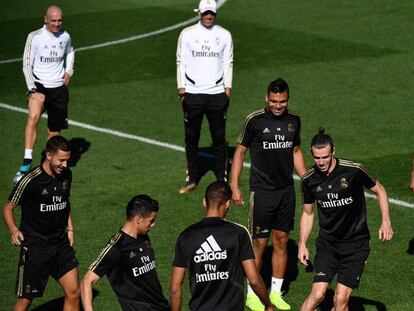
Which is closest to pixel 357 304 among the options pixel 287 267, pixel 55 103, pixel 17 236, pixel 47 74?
pixel 287 267

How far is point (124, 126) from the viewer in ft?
68.0

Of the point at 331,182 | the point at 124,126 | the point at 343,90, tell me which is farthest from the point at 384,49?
the point at 331,182

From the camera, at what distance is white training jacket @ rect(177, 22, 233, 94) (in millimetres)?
17094

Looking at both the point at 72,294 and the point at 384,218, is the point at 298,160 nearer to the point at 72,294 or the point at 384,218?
the point at 384,218

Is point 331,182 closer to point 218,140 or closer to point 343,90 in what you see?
point 218,140

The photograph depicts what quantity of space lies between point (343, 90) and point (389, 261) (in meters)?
8.78

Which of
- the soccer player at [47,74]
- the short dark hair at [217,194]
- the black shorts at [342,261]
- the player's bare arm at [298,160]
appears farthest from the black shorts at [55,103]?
the short dark hair at [217,194]

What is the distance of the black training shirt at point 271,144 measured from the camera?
13.5 metres

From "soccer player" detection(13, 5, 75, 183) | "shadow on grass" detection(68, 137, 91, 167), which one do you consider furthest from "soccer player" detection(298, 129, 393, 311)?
"shadow on grass" detection(68, 137, 91, 167)

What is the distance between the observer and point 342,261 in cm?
1232

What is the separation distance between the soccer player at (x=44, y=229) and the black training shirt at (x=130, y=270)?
4.72ft

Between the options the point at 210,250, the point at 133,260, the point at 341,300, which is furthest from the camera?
the point at 341,300

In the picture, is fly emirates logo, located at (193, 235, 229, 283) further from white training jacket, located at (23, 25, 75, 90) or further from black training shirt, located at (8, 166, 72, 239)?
white training jacket, located at (23, 25, 75, 90)

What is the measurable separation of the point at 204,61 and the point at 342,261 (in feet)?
18.9
